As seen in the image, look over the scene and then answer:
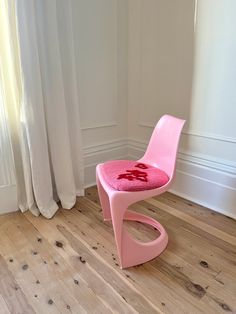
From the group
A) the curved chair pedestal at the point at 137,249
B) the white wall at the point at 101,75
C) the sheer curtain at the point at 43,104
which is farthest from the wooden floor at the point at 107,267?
the white wall at the point at 101,75

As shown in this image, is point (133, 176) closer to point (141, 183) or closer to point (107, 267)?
point (141, 183)

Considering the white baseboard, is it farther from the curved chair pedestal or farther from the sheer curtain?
the sheer curtain

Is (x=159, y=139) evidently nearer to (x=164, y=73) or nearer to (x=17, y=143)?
(x=164, y=73)

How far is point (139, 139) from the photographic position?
8.17ft

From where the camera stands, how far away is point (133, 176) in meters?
1.46

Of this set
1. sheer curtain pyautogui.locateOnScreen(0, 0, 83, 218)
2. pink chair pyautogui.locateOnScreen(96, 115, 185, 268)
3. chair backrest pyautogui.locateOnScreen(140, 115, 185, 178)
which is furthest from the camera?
sheer curtain pyautogui.locateOnScreen(0, 0, 83, 218)

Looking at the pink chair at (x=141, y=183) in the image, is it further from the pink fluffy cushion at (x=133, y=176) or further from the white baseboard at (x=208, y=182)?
the white baseboard at (x=208, y=182)

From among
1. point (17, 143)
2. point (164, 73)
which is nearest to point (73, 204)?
point (17, 143)

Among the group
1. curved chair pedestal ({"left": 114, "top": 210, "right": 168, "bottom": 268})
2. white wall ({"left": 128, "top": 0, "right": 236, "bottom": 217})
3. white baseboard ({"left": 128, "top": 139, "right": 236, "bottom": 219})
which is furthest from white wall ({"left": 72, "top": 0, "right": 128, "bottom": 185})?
curved chair pedestal ({"left": 114, "top": 210, "right": 168, "bottom": 268})

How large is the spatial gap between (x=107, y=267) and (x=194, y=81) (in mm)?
1450

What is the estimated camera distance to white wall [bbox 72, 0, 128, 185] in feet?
6.79

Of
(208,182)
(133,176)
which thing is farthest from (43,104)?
(208,182)

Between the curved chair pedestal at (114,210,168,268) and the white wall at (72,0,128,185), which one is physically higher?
the white wall at (72,0,128,185)

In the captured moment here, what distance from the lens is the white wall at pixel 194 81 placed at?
5.75ft
